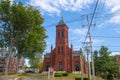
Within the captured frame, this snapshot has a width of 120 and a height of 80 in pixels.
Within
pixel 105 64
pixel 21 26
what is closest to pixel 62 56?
pixel 105 64

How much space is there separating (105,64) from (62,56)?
16.5 m

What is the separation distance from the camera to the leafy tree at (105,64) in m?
65.7

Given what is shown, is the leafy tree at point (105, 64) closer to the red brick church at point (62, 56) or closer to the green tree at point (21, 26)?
the red brick church at point (62, 56)

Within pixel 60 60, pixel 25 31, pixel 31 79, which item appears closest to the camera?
pixel 31 79

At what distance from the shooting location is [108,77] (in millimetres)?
64000

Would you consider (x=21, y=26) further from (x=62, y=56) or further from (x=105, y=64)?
(x=105, y=64)

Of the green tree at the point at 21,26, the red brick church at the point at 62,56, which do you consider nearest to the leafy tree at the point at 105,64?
the red brick church at the point at 62,56

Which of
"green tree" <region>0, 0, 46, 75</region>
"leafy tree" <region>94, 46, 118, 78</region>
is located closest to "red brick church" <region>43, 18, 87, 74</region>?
"leafy tree" <region>94, 46, 118, 78</region>

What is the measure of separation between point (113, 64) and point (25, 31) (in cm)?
3663

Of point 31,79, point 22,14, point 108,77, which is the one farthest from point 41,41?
point 108,77

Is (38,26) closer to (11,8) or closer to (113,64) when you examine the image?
(11,8)

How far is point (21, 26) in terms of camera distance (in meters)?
43.3

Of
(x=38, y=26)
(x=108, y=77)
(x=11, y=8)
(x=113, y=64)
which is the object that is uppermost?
(x=11, y=8)

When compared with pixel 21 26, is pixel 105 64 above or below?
below
